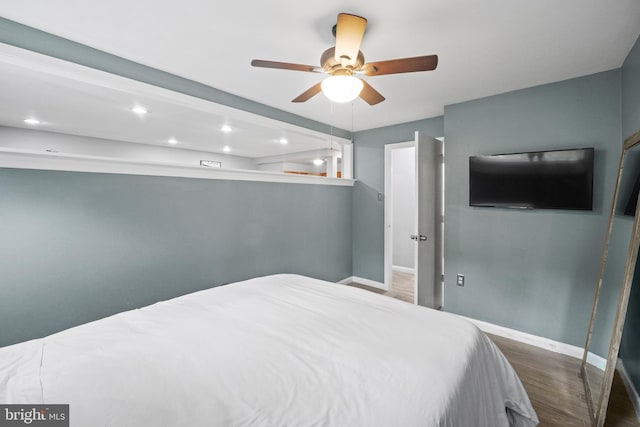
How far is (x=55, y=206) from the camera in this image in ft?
5.85

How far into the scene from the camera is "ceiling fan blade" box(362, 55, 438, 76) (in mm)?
1476

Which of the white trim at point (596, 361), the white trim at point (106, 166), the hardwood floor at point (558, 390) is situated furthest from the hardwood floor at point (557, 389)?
the white trim at point (106, 166)

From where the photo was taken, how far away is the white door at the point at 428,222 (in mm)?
2840

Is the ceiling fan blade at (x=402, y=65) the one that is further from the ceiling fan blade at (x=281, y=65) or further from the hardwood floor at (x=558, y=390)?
the hardwood floor at (x=558, y=390)

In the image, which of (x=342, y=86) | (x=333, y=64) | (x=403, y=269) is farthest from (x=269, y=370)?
(x=403, y=269)

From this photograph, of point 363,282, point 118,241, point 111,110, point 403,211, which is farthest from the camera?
point 403,211

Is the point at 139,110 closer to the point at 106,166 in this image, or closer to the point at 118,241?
the point at 106,166

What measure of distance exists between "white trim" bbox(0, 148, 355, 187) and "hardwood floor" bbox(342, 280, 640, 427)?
2896 millimetres

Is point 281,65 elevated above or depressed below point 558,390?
above

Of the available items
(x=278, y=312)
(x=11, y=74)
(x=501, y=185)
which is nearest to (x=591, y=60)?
(x=501, y=185)

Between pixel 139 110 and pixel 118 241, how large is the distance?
7.12ft

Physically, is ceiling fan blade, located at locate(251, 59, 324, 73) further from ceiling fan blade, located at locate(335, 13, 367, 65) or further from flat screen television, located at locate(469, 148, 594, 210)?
flat screen television, located at locate(469, 148, 594, 210)

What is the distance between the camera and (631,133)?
195 cm

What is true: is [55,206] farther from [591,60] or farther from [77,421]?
[591,60]
